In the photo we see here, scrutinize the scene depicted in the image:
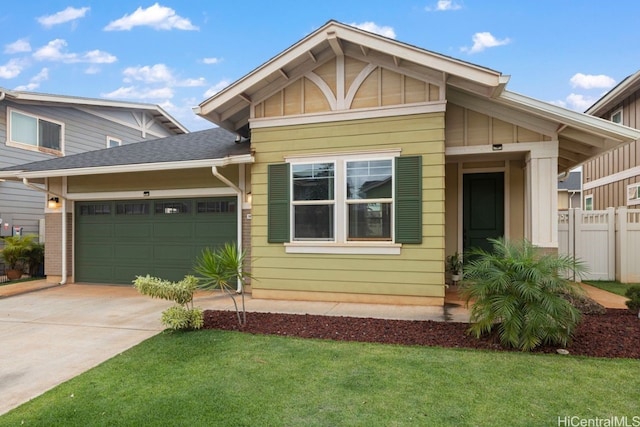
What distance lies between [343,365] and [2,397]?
3121 mm

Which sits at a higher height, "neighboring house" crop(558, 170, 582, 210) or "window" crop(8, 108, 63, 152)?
"window" crop(8, 108, 63, 152)

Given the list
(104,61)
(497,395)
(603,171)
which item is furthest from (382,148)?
(104,61)

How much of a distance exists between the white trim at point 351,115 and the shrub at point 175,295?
350 centimetres

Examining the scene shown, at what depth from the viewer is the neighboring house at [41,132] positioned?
11273 millimetres

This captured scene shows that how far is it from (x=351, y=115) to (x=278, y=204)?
82.3 inches

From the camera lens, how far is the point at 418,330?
5031mm

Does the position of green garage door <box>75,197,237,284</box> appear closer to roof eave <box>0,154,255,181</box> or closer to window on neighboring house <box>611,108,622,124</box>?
roof eave <box>0,154,255,181</box>

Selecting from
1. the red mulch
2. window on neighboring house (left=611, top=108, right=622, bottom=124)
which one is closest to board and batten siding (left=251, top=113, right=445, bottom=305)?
the red mulch

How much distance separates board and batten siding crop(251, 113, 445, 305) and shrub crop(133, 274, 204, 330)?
7.38 feet

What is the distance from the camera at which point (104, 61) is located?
95.3 feet

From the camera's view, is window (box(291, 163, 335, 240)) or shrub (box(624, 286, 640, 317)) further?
window (box(291, 163, 335, 240))

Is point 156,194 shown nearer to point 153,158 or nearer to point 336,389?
point 153,158

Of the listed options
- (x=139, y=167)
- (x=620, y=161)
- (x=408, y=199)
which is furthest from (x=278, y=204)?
(x=620, y=161)

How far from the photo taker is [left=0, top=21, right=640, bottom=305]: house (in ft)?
21.1
